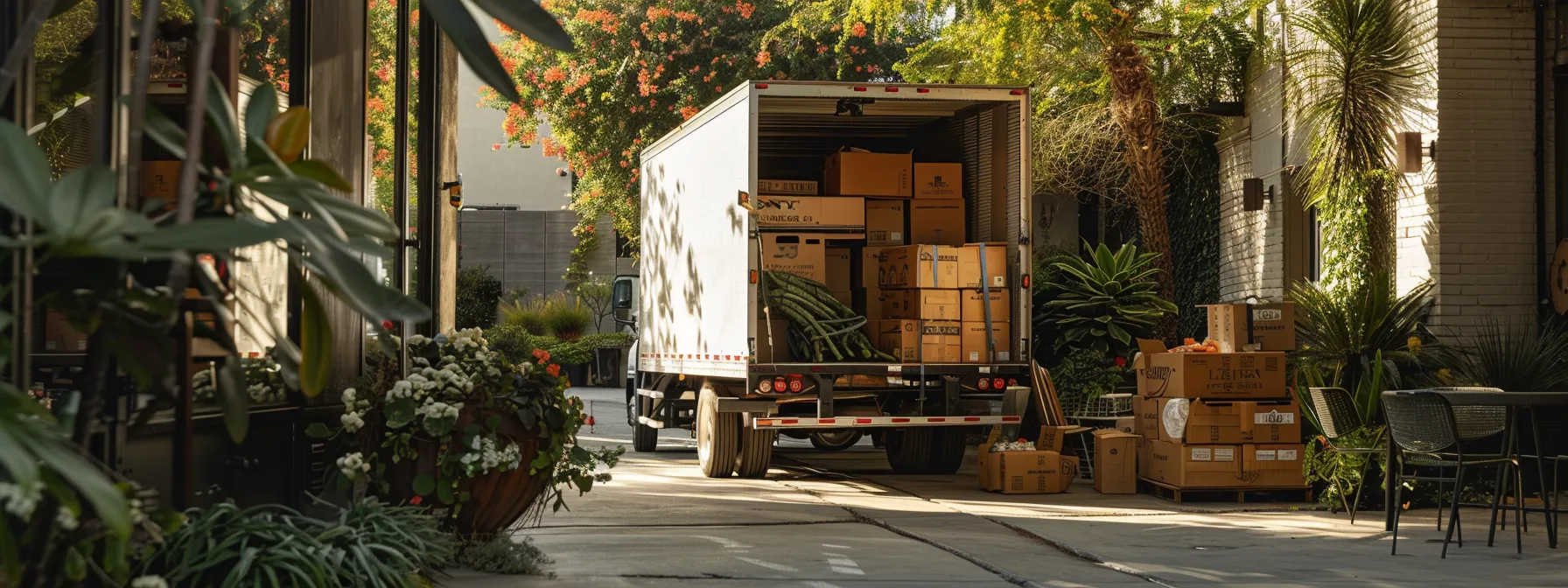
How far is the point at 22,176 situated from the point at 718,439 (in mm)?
9860

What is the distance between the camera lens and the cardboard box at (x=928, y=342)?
38.9 ft

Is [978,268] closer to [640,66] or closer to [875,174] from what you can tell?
[875,174]

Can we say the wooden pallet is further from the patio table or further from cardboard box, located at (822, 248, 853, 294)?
cardboard box, located at (822, 248, 853, 294)

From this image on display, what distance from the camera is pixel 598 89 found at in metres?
23.4

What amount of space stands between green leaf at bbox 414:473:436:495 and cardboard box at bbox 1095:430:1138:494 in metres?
6.17

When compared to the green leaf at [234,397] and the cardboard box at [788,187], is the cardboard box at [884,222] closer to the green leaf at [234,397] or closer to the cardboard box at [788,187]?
the cardboard box at [788,187]

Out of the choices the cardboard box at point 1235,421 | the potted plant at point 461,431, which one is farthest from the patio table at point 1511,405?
the potted plant at point 461,431

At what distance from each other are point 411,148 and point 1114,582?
160 inches

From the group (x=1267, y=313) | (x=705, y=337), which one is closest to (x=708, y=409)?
(x=705, y=337)

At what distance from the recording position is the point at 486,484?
6512 mm

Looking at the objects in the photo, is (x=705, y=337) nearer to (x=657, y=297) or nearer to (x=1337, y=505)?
(x=657, y=297)

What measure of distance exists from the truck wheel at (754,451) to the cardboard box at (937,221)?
2162 mm

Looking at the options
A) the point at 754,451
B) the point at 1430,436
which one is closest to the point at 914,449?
the point at 754,451

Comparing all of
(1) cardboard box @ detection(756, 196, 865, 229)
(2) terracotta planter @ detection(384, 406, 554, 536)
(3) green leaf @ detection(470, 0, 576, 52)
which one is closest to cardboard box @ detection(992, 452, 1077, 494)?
(1) cardboard box @ detection(756, 196, 865, 229)
